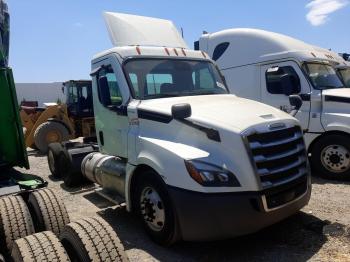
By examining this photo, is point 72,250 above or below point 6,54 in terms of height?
below

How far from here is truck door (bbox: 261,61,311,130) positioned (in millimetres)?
8016

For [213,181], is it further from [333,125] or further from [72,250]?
[333,125]

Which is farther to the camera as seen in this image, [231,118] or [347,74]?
[347,74]

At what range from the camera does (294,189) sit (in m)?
4.43

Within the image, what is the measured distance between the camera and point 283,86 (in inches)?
322

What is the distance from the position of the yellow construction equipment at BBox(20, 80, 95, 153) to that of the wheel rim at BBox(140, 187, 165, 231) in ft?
28.2

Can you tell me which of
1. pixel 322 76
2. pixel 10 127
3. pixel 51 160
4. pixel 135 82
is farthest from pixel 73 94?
pixel 10 127

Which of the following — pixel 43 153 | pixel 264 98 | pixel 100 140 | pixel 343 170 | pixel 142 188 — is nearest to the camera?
pixel 142 188

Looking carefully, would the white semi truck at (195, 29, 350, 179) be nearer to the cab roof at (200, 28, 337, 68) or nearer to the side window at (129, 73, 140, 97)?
the cab roof at (200, 28, 337, 68)

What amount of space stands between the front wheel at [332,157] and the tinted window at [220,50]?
3.41m

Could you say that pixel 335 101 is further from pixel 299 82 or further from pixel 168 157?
pixel 168 157

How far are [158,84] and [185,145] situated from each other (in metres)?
1.35

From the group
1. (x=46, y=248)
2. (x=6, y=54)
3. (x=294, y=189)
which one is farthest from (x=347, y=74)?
(x=46, y=248)

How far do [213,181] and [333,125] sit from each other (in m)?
4.64
